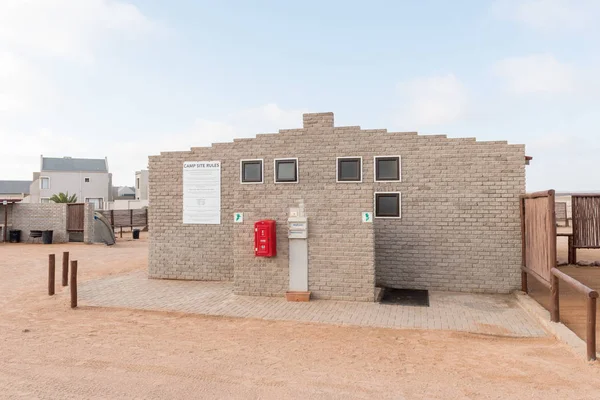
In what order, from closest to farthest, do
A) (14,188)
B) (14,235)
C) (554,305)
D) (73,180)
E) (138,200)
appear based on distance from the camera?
(554,305)
(14,235)
(138,200)
(73,180)
(14,188)

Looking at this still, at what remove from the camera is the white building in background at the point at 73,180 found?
155 ft

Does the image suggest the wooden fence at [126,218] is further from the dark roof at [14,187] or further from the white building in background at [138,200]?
the dark roof at [14,187]

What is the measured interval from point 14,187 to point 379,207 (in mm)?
66490

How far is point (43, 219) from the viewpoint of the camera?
23422 mm

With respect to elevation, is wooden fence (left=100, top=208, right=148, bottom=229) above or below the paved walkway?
above

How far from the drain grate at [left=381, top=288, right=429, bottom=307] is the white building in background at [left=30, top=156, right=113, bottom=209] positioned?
45154mm

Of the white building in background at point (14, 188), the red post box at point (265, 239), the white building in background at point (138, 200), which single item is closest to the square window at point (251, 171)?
the red post box at point (265, 239)

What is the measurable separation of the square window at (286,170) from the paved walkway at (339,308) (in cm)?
333

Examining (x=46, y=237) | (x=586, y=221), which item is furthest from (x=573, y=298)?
(x=46, y=237)

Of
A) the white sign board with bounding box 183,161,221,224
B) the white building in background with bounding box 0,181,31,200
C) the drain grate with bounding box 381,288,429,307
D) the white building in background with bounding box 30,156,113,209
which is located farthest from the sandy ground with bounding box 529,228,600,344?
the white building in background with bounding box 0,181,31,200

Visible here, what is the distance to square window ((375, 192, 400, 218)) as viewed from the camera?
10398 mm

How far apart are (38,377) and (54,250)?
17606mm

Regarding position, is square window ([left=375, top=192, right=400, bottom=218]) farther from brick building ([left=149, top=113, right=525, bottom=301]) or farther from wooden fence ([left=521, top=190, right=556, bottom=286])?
wooden fence ([left=521, top=190, right=556, bottom=286])

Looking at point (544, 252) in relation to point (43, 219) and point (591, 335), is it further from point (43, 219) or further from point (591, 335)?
point (43, 219)
